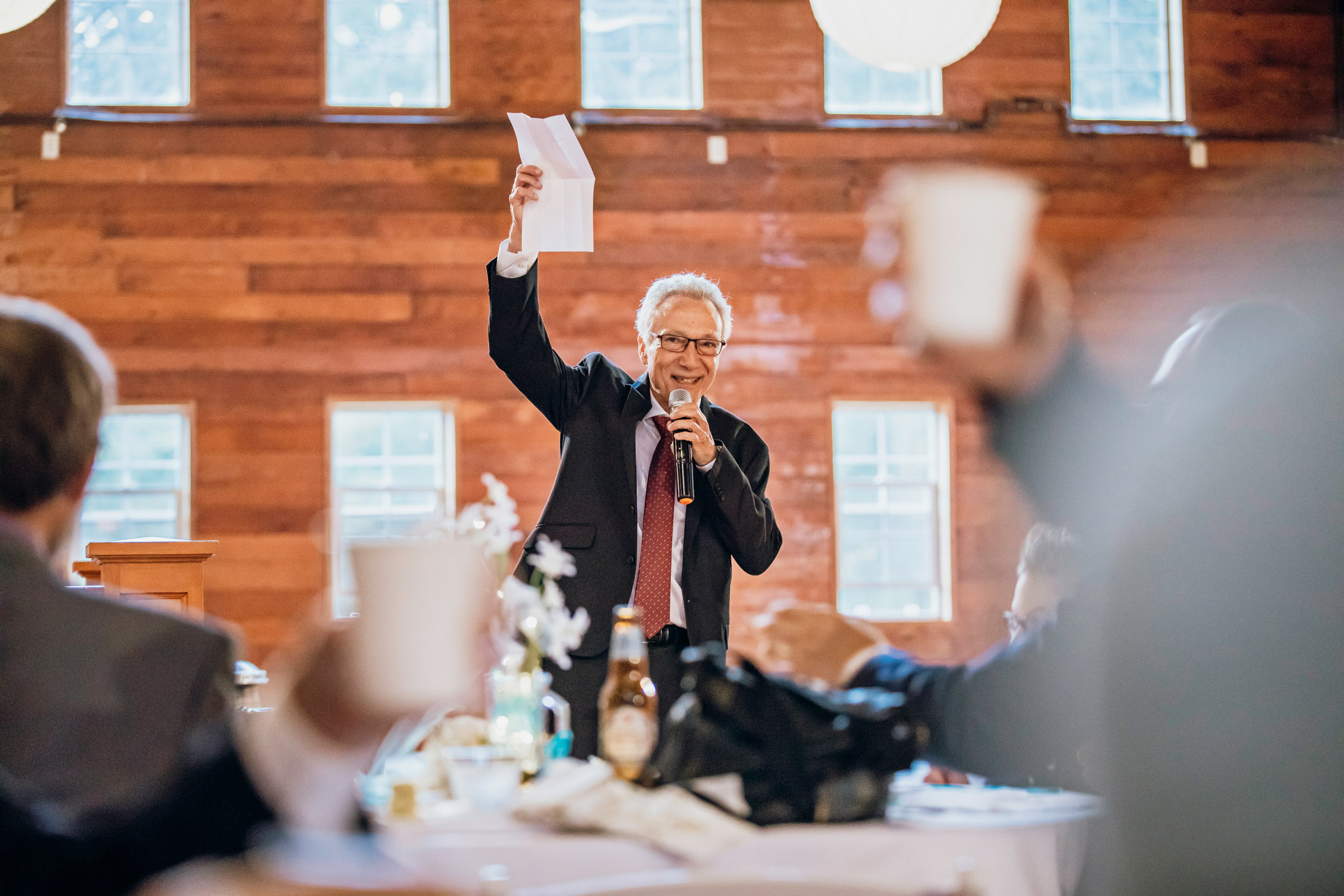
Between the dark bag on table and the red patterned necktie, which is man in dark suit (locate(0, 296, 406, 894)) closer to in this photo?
the dark bag on table

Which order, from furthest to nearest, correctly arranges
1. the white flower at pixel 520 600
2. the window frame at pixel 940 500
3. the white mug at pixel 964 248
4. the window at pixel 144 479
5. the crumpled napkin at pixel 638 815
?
1. the window frame at pixel 940 500
2. the window at pixel 144 479
3. the white flower at pixel 520 600
4. the crumpled napkin at pixel 638 815
5. the white mug at pixel 964 248

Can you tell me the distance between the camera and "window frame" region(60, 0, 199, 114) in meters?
6.57

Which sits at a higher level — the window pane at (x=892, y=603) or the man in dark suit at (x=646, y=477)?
the man in dark suit at (x=646, y=477)

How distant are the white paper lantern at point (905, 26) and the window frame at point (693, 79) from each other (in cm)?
323

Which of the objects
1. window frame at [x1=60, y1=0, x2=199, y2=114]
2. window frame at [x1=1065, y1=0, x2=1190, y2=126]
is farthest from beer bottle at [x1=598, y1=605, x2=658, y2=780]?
window frame at [x1=1065, y1=0, x2=1190, y2=126]

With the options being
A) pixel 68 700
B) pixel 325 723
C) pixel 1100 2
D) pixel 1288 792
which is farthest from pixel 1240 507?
pixel 1100 2

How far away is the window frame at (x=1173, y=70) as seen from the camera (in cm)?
716

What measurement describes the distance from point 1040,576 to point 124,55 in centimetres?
614

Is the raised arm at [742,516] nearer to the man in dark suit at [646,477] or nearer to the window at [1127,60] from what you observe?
the man in dark suit at [646,477]

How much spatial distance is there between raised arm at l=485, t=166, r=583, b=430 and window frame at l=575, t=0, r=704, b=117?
4182 millimetres

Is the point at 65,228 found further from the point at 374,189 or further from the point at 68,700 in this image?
the point at 68,700

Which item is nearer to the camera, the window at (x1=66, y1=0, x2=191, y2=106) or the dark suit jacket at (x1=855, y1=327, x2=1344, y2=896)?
the dark suit jacket at (x1=855, y1=327, x2=1344, y2=896)

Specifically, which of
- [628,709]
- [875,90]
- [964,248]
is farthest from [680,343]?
[875,90]

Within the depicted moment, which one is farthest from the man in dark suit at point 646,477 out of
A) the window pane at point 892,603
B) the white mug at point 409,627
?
the window pane at point 892,603
